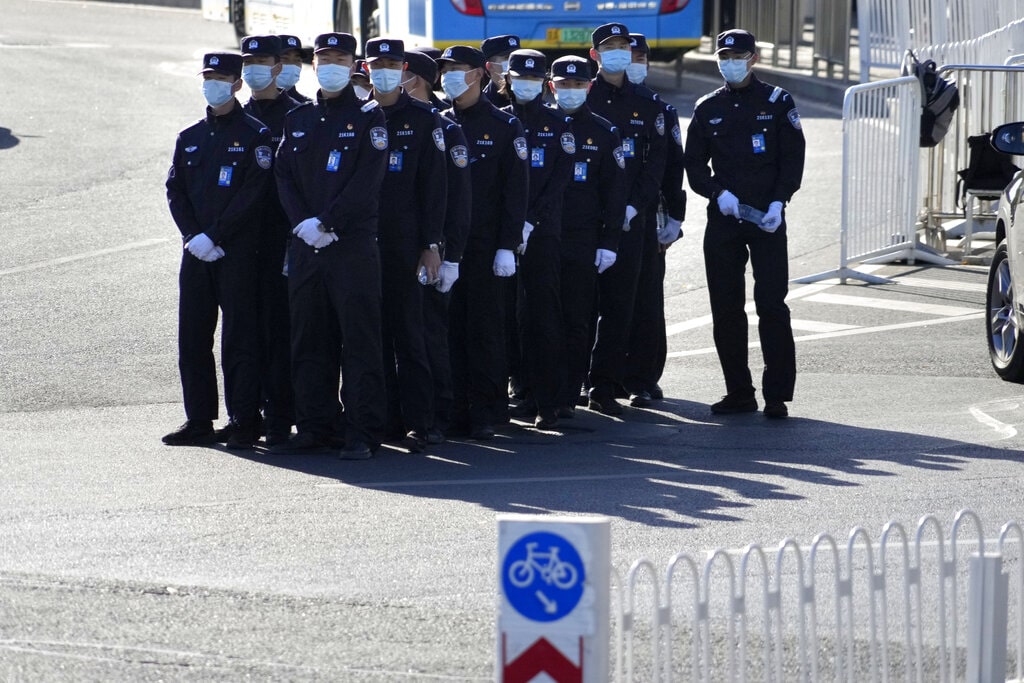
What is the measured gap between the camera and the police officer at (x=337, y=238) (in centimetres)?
870

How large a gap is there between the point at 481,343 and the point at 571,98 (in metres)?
1.48

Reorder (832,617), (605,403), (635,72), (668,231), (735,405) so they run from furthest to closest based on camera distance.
Answer: (635,72) → (668,231) → (605,403) → (735,405) → (832,617)

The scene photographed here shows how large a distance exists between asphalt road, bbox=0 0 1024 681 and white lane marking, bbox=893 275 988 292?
0.13 feet

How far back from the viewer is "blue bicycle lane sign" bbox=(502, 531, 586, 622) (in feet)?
12.4

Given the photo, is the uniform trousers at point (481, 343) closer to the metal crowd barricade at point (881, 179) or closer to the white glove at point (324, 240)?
the white glove at point (324, 240)

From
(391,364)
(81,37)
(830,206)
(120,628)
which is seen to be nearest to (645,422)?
(391,364)

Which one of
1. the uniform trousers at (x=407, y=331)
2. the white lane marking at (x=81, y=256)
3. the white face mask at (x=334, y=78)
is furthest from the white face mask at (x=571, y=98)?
the white lane marking at (x=81, y=256)

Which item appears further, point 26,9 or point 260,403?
point 26,9

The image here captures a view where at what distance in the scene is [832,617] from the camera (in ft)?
20.3

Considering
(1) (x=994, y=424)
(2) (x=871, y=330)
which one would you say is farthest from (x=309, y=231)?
(2) (x=871, y=330)

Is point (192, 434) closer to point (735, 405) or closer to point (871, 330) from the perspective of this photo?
point (735, 405)

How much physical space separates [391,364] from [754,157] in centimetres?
241

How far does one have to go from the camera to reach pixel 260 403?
31.1ft

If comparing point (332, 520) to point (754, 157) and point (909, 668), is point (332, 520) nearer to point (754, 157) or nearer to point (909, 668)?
point (909, 668)
